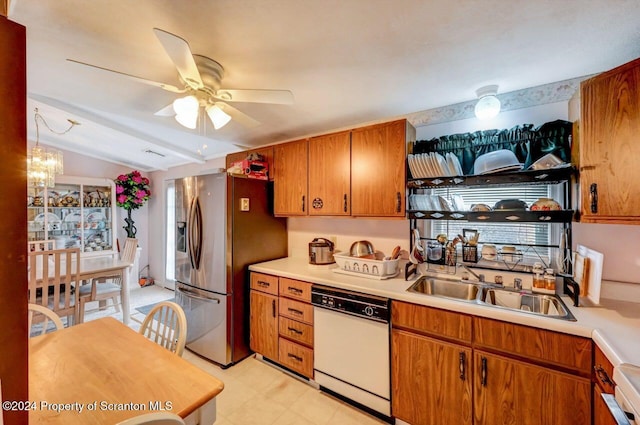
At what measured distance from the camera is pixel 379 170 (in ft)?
6.86

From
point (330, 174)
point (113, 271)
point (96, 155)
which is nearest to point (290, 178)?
point (330, 174)

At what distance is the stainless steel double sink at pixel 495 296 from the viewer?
1.50 meters

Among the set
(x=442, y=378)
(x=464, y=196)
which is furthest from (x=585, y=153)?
(x=442, y=378)

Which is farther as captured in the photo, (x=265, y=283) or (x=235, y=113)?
(x=265, y=283)

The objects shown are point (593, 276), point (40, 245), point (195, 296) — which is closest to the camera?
point (593, 276)

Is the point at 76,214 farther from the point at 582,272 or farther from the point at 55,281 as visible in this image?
the point at 582,272

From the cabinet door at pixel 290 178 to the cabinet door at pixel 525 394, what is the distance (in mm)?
1747

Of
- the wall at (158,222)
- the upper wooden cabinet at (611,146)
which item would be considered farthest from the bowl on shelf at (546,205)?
the wall at (158,222)

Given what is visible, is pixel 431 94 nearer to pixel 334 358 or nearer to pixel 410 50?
pixel 410 50

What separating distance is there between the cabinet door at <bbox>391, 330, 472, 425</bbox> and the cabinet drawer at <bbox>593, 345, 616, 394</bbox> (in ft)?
1.61

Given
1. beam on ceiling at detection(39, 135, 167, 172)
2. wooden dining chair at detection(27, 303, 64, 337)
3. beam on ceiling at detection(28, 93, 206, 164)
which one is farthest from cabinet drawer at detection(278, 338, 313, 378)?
beam on ceiling at detection(39, 135, 167, 172)

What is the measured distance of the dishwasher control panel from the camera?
67.4 inches

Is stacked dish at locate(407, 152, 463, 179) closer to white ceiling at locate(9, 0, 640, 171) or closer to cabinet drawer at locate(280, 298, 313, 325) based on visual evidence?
white ceiling at locate(9, 0, 640, 171)

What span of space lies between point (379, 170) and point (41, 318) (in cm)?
329
